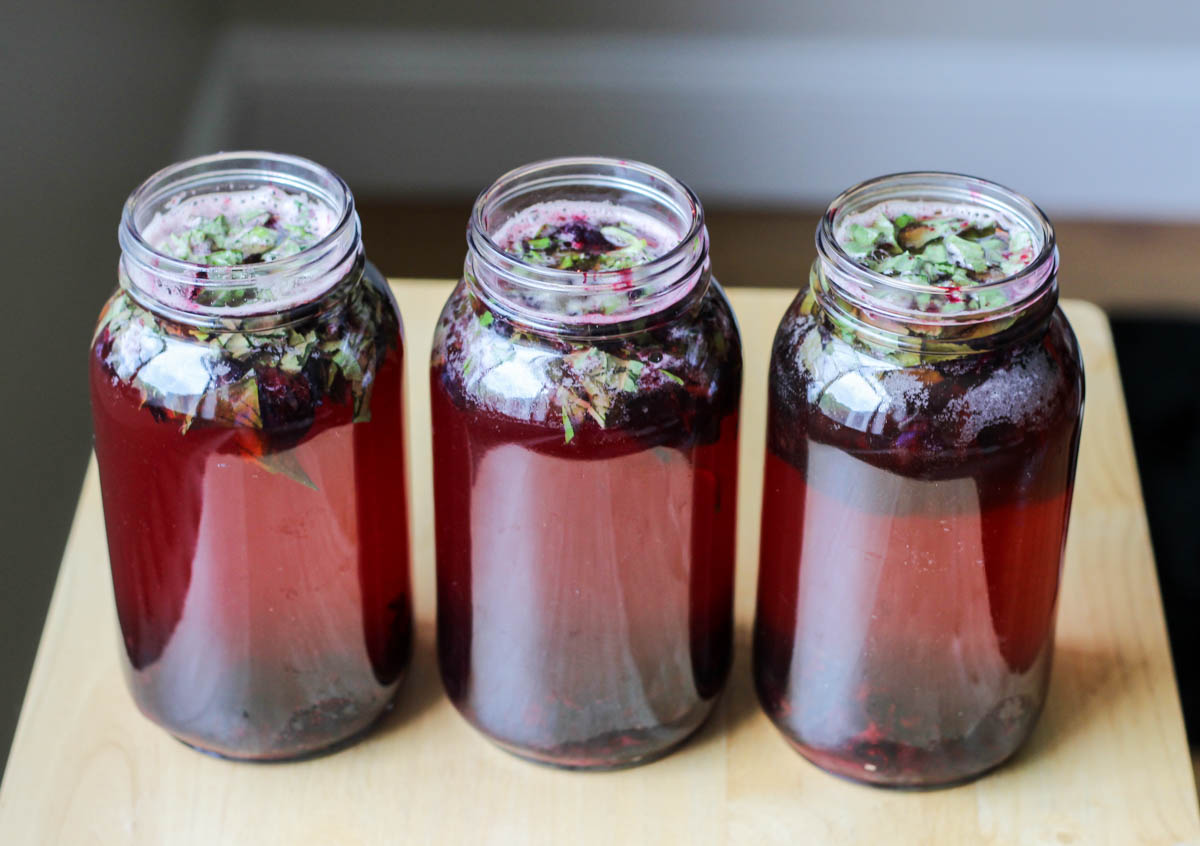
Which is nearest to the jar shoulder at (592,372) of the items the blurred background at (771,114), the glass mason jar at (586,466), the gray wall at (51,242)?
the glass mason jar at (586,466)

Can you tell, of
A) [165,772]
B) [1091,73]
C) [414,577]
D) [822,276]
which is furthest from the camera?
[1091,73]

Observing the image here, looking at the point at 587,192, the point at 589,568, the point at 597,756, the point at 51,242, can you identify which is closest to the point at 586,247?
the point at 587,192

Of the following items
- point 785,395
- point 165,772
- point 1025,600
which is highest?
point 785,395

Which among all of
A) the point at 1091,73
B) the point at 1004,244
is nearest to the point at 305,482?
the point at 1004,244

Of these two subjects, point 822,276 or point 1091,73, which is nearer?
point 822,276

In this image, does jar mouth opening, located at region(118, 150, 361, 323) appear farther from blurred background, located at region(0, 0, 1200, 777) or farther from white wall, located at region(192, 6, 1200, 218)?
white wall, located at region(192, 6, 1200, 218)

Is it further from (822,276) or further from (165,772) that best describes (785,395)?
(165,772)

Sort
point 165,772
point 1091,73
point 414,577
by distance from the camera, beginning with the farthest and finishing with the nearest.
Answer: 1. point 1091,73
2. point 414,577
3. point 165,772

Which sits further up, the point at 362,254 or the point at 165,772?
the point at 362,254
